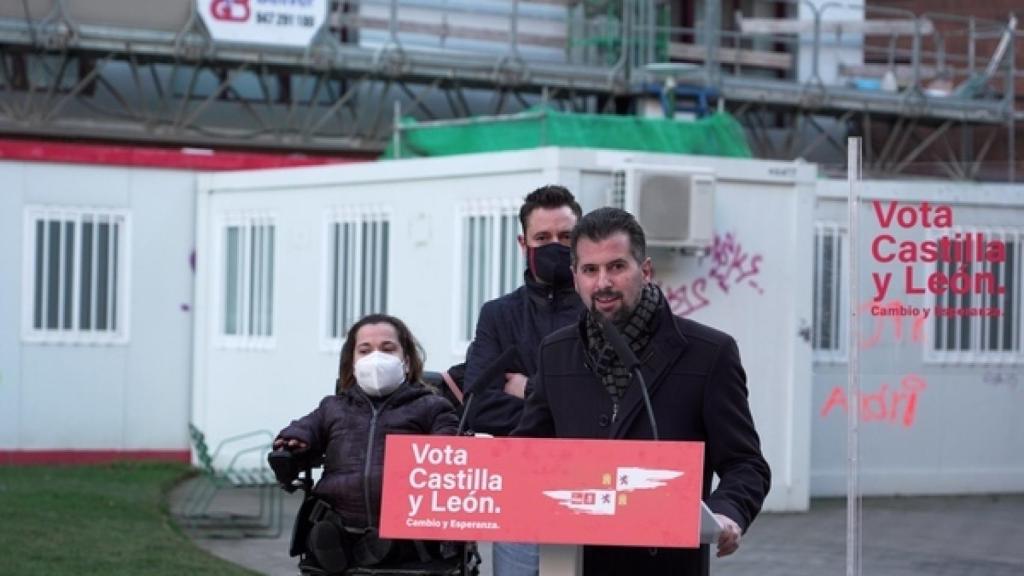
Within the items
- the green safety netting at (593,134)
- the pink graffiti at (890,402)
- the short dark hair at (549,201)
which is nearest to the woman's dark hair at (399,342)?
the short dark hair at (549,201)

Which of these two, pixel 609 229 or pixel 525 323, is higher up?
pixel 609 229

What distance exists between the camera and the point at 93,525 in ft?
45.6

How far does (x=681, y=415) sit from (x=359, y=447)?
8.91 feet

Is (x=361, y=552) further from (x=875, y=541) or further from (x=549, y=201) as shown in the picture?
(x=875, y=541)

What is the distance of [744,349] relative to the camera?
618 inches

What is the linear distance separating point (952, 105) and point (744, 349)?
43.8ft

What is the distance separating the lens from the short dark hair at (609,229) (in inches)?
192

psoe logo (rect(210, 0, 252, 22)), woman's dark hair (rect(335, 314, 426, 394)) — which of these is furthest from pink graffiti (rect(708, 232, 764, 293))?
psoe logo (rect(210, 0, 252, 22))

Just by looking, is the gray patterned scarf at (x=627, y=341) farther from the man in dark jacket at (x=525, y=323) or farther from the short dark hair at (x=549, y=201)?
the short dark hair at (x=549, y=201)

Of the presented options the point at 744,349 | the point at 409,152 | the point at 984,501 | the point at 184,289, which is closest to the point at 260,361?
the point at 184,289

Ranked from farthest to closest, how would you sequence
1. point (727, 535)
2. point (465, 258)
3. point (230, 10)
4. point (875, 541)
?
1. point (230, 10)
2. point (465, 258)
3. point (875, 541)
4. point (727, 535)

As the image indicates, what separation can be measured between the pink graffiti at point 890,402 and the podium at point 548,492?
465 inches

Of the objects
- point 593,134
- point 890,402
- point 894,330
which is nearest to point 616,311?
point 894,330

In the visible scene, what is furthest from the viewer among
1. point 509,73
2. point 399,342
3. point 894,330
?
point 509,73
